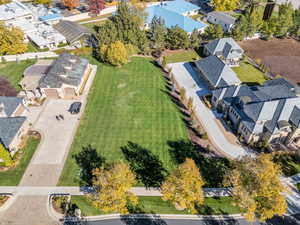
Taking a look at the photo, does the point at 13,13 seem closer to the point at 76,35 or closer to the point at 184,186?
the point at 76,35

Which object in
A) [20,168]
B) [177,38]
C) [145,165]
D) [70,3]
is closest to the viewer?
[20,168]

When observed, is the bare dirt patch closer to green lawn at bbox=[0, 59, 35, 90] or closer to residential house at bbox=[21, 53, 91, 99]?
residential house at bbox=[21, 53, 91, 99]

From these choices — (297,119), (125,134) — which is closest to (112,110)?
(125,134)

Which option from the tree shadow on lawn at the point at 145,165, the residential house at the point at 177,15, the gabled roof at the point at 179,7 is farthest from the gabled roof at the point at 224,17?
the tree shadow on lawn at the point at 145,165

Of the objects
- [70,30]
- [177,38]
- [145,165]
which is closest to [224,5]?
[177,38]

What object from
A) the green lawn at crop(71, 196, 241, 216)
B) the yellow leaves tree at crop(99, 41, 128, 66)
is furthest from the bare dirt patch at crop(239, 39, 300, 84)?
the green lawn at crop(71, 196, 241, 216)

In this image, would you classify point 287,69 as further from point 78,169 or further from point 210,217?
point 78,169
